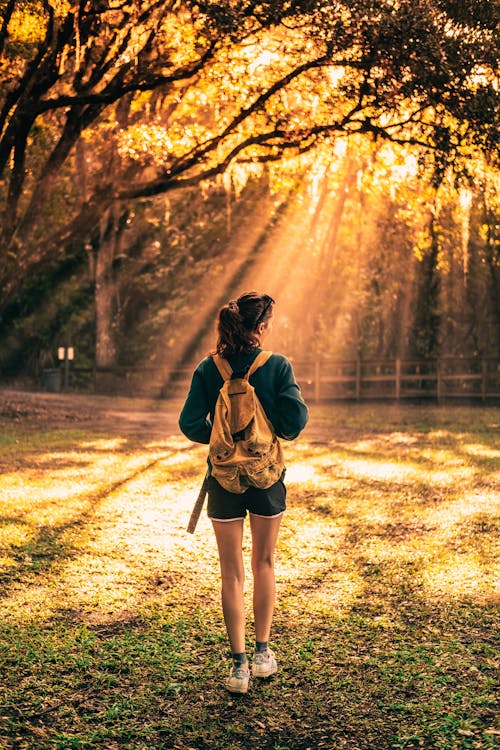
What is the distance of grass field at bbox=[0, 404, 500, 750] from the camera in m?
3.95

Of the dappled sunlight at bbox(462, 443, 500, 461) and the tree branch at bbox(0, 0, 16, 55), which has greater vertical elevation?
the tree branch at bbox(0, 0, 16, 55)

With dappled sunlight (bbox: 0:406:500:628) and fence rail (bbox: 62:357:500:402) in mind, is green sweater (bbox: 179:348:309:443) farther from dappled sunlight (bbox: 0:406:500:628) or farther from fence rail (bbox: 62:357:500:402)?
fence rail (bbox: 62:357:500:402)

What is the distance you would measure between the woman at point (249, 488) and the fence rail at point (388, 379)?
2346cm

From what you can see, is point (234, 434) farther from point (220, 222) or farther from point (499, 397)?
point (220, 222)

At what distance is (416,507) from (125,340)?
28239mm

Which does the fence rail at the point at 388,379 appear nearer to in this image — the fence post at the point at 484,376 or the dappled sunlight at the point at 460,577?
the fence post at the point at 484,376

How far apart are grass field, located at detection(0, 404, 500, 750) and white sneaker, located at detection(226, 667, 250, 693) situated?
0.05 metres

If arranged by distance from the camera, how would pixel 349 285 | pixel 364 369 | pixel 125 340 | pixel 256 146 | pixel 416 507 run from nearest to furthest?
pixel 416 507
pixel 256 146
pixel 364 369
pixel 349 285
pixel 125 340

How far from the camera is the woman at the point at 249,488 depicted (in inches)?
165

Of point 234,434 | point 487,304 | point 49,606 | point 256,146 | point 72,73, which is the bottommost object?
point 49,606

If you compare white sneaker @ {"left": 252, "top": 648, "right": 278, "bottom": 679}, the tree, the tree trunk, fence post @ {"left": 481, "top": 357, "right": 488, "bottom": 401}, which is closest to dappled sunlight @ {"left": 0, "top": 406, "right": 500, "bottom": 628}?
white sneaker @ {"left": 252, "top": 648, "right": 278, "bottom": 679}

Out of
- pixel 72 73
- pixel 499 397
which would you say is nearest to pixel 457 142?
pixel 72 73

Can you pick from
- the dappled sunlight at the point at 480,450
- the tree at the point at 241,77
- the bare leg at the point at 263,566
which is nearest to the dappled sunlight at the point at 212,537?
the dappled sunlight at the point at 480,450

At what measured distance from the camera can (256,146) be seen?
17.2m
